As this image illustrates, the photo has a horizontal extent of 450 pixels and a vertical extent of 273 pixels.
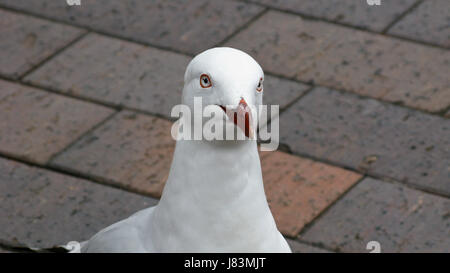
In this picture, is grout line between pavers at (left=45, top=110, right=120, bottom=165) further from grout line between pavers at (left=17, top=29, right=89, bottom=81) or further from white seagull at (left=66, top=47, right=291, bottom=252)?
white seagull at (left=66, top=47, right=291, bottom=252)

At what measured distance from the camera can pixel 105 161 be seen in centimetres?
540

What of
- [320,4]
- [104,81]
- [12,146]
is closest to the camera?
[12,146]

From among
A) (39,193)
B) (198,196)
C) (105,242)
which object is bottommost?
(39,193)

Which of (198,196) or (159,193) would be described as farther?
(159,193)

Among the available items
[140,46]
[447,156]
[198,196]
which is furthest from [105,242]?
[140,46]

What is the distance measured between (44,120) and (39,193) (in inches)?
29.1

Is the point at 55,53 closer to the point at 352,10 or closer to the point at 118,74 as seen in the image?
the point at 118,74

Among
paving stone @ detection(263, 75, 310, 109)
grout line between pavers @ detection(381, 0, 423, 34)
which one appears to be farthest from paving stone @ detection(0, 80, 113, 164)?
grout line between pavers @ detection(381, 0, 423, 34)

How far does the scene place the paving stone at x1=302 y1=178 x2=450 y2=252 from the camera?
4.77 meters

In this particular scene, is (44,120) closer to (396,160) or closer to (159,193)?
(159,193)

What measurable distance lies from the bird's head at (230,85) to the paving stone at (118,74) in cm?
249

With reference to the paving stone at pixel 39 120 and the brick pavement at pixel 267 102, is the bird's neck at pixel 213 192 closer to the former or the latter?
the brick pavement at pixel 267 102

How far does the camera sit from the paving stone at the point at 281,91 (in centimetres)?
590

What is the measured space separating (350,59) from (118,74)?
1.60 meters
